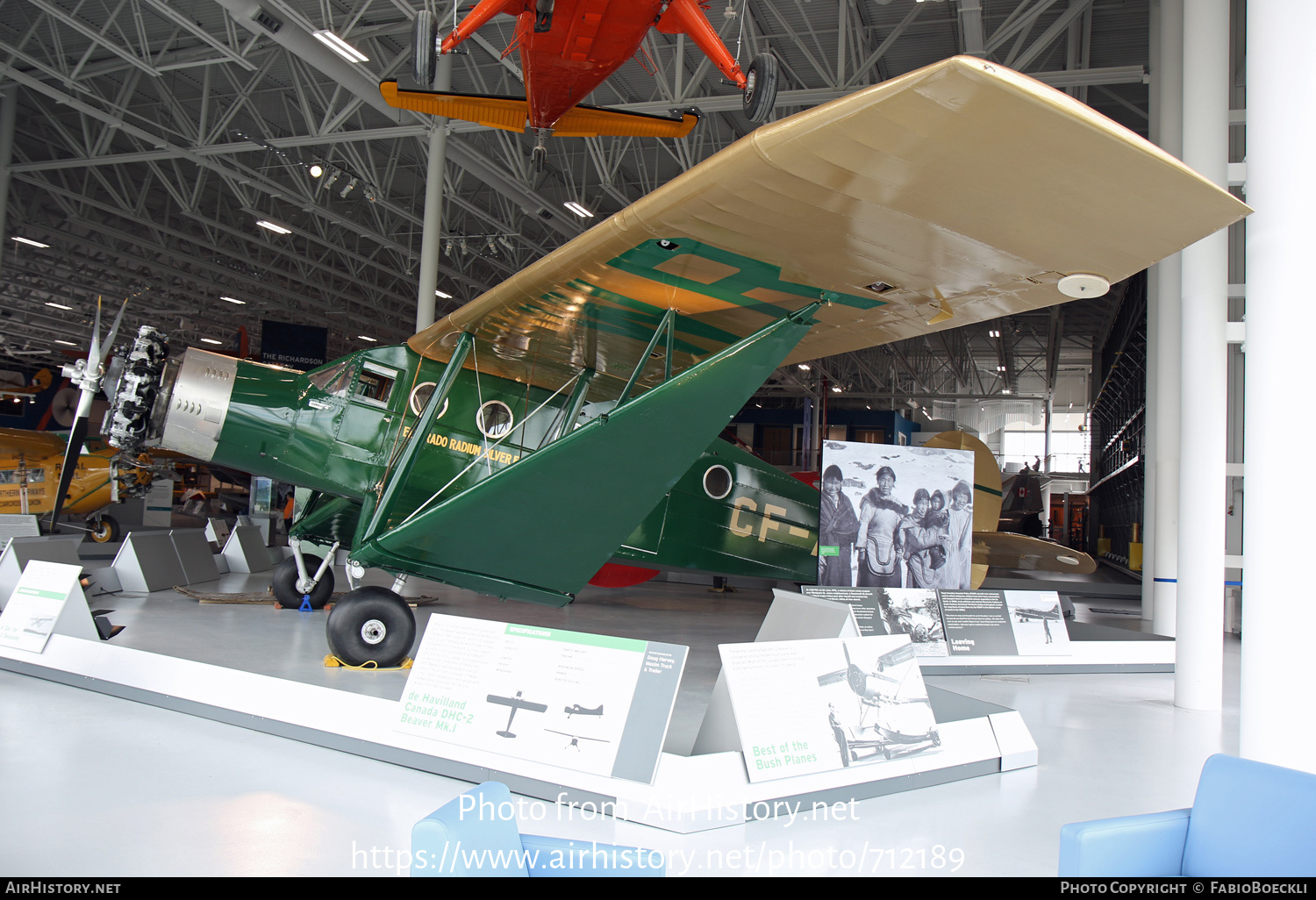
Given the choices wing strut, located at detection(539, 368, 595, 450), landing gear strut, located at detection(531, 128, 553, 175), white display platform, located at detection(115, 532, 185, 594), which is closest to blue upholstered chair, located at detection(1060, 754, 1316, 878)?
wing strut, located at detection(539, 368, 595, 450)

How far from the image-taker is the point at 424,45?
6.41 metres

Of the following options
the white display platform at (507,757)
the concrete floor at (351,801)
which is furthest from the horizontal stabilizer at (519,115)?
the white display platform at (507,757)

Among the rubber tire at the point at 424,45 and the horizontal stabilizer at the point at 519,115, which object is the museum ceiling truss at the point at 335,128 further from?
the rubber tire at the point at 424,45

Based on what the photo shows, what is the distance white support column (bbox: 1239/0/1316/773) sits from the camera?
9.40ft

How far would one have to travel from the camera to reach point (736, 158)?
3.32 m

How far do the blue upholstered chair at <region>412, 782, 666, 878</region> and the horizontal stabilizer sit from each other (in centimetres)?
742

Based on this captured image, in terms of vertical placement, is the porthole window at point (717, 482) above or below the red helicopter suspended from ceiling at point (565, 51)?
below

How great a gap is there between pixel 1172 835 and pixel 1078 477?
46111mm

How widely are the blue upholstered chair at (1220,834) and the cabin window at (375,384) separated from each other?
18.9 ft

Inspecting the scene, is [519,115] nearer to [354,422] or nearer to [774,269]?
[354,422]

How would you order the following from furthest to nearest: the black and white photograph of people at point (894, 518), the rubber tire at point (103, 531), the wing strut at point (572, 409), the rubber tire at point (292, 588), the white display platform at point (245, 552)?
the rubber tire at point (103, 531), the white display platform at point (245, 552), the rubber tire at point (292, 588), the black and white photograph of people at point (894, 518), the wing strut at point (572, 409)

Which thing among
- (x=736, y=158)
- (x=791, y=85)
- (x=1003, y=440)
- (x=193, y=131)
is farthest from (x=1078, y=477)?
(x=736, y=158)

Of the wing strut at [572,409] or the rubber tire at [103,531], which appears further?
the rubber tire at [103,531]

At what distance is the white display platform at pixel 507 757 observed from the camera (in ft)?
10.4
